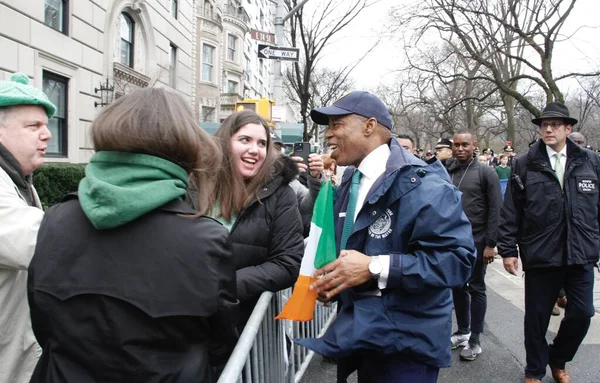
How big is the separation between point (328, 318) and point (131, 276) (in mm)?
3797

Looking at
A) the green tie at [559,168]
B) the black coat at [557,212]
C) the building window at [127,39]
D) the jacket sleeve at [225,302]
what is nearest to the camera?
the jacket sleeve at [225,302]

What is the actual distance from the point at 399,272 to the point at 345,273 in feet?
0.74

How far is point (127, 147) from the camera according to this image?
1289mm

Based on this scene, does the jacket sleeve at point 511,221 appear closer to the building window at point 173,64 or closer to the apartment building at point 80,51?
the apartment building at point 80,51

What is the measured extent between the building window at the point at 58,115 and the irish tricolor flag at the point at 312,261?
469 inches

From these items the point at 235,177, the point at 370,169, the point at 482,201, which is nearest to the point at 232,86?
the point at 482,201

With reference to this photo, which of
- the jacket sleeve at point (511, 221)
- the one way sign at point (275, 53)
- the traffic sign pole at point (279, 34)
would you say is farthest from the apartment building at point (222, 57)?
the jacket sleeve at point (511, 221)

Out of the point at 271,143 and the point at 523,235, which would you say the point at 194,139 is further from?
the point at 523,235

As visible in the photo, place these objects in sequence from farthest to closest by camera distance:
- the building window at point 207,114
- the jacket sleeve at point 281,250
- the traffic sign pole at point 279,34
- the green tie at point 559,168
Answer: the building window at point 207,114
the traffic sign pole at point 279,34
the green tie at point 559,168
the jacket sleeve at point 281,250

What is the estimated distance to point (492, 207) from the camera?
4.59m

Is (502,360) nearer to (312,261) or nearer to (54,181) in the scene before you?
(312,261)

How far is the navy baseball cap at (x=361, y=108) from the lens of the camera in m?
2.17

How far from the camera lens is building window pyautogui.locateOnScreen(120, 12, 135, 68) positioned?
1614cm

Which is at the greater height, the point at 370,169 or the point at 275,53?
the point at 275,53
